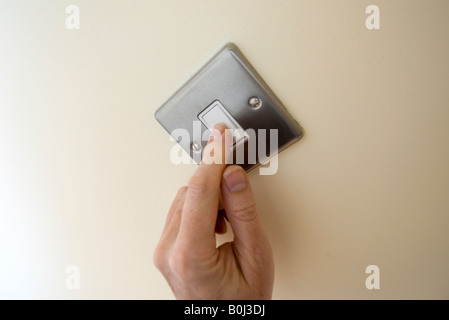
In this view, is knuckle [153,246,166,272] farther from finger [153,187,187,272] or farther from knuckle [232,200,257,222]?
knuckle [232,200,257,222]

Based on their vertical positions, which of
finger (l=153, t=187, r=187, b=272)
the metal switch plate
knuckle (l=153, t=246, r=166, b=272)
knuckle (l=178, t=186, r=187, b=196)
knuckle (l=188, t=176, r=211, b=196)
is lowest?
knuckle (l=153, t=246, r=166, b=272)

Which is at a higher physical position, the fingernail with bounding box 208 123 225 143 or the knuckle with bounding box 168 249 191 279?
the fingernail with bounding box 208 123 225 143

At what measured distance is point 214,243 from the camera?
309 mm

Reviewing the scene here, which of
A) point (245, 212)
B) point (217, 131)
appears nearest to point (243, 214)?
point (245, 212)

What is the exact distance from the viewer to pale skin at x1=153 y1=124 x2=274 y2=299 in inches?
11.4

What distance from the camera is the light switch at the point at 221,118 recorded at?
0.31 m

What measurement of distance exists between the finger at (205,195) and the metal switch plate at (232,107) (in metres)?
0.03

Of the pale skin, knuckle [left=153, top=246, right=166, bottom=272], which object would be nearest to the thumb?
the pale skin

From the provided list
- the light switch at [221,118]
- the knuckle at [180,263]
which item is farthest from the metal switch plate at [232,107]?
the knuckle at [180,263]

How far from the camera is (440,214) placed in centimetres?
33

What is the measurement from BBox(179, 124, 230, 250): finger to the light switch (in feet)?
0.06

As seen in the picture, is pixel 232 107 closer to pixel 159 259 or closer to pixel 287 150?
pixel 287 150
